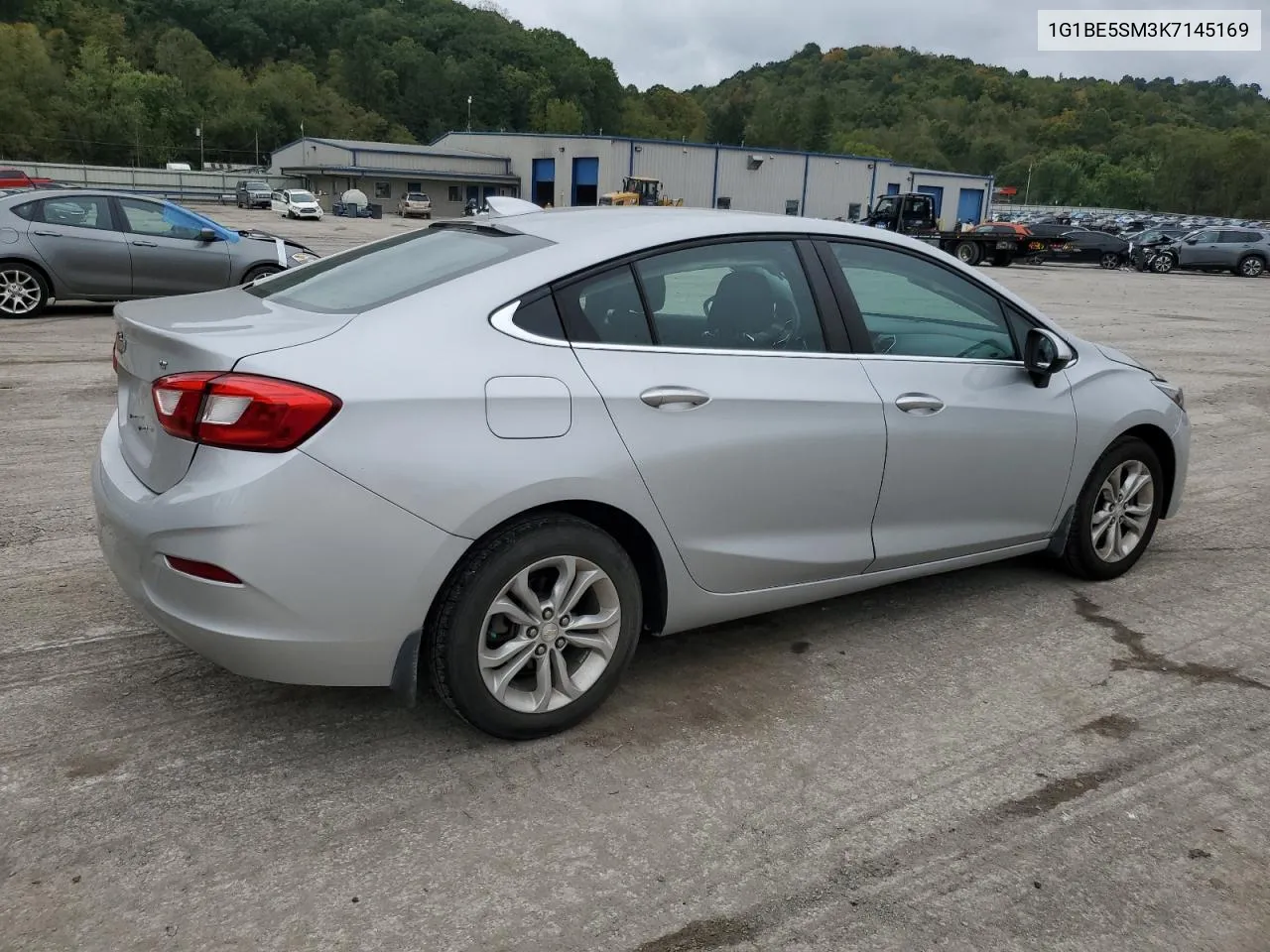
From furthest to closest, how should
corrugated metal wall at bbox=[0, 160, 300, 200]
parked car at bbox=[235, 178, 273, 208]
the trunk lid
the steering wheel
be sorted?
1. corrugated metal wall at bbox=[0, 160, 300, 200]
2. parked car at bbox=[235, 178, 273, 208]
3. the steering wheel
4. the trunk lid

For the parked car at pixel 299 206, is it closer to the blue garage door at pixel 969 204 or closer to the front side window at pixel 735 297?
the blue garage door at pixel 969 204

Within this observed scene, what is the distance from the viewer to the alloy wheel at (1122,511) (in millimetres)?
4695

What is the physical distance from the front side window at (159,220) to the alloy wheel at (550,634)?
1028cm

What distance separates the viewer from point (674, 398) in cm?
322

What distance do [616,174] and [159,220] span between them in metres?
55.4

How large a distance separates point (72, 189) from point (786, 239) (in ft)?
34.7

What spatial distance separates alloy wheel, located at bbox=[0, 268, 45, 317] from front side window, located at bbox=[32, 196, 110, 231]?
0.69m

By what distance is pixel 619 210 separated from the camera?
386 cm

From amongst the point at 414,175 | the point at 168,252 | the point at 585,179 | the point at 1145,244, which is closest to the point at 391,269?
the point at 168,252

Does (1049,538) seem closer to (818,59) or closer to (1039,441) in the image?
(1039,441)

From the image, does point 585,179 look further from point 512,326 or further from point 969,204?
point 512,326

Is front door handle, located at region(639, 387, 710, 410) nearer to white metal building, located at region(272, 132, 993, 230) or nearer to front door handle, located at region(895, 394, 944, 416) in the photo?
front door handle, located at region(895, 394, 944, 416)

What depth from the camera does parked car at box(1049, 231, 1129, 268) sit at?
126ft

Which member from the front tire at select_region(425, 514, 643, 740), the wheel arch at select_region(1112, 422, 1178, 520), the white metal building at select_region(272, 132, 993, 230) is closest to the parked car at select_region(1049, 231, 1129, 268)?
the white metal building at select_region(272, 132, 993, 230)
